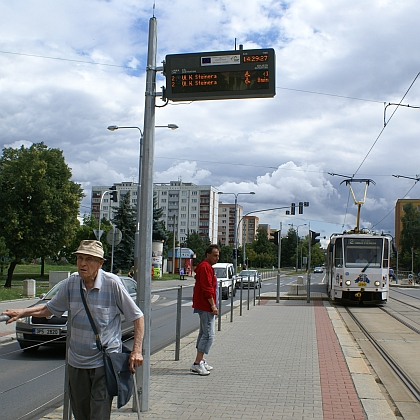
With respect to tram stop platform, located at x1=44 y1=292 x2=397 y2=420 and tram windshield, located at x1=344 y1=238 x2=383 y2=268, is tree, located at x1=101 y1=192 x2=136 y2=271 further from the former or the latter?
tram stop platform, located at x1=44 y1=292 x2=397 y2=420

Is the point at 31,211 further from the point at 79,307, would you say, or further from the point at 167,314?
the point at 79,307

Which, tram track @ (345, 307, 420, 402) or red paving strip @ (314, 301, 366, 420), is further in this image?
tram track @ (345, 307, 420, 402)

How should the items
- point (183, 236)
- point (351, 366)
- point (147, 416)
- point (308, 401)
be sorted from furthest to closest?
1. point (183, 236)
2. point (351, 366)
3. point (308, 401)
4. point (147, 416)

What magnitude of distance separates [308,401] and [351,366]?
2.49m

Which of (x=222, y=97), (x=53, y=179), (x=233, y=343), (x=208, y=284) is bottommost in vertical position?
(x=233, y=343)

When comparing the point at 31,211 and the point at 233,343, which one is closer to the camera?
the point at 233,343

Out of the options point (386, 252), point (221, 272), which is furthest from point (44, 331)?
point (221, 272)

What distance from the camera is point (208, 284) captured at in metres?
8.02

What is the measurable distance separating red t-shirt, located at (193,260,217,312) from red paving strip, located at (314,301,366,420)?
1.89 m

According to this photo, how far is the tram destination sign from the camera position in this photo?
6.77 meters

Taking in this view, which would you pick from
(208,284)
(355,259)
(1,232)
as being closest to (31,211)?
(1,232)

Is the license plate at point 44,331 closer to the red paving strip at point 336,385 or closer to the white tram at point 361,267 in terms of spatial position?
the red paving strip at point 336,385

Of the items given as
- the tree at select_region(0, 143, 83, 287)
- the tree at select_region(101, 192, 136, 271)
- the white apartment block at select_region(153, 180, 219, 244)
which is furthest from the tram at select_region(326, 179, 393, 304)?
the white apartment block at select_region(153, 180, 219, 244)

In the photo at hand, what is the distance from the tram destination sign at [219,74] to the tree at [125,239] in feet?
155
